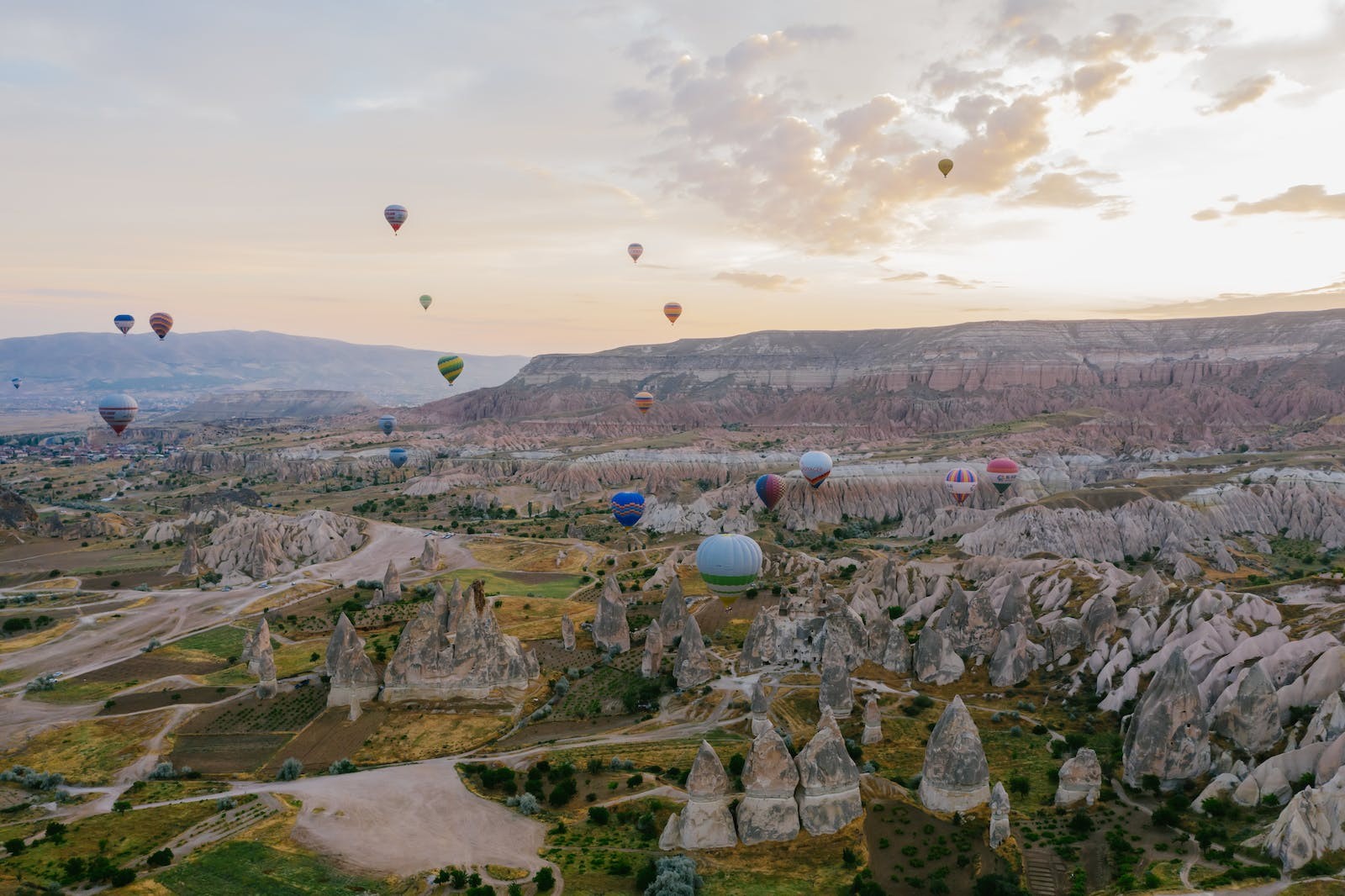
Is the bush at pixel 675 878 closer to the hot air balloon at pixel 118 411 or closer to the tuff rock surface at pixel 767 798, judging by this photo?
the tuff rock surface at pixel 767 798

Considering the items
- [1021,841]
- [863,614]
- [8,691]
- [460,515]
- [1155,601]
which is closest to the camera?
[1021,841]

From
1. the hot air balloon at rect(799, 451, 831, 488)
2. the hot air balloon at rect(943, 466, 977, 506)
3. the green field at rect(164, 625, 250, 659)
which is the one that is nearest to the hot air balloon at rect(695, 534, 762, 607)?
the green field at rect(164, 625, 250, 659)

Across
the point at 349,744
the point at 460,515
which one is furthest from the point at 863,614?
the point at 460,515

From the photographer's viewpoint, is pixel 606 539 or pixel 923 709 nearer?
pixel 923 709

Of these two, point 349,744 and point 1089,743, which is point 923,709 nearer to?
point 1089,743

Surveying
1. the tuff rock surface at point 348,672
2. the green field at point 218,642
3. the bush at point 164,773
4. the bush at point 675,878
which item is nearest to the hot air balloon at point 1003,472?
the tuff rock surface at point 348,672

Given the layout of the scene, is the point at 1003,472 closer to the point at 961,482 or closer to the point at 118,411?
the point at 961,482

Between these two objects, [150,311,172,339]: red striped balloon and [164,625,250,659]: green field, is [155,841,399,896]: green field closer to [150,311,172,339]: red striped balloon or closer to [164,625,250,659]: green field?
[164,625,250,659]: green field
